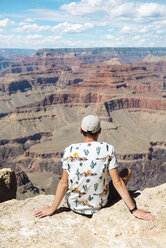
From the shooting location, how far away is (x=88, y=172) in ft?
24.8

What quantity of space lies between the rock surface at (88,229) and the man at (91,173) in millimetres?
287

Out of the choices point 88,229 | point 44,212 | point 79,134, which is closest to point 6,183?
point 44,212

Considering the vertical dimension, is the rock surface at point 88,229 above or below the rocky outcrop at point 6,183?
above

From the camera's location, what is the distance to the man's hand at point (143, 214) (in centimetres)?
732

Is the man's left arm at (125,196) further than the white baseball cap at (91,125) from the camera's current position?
Yes

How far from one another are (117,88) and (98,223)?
6406 inches

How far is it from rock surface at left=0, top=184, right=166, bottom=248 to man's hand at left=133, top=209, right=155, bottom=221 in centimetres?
11

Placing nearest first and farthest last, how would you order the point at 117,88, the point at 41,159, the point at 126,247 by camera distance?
the point at 126,247
the point at 41,159
the point at 117,88

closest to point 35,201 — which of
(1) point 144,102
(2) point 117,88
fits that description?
(1) point 144,102

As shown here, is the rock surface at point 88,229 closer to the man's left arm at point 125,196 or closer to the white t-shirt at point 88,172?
the man's left arm at point 125,196

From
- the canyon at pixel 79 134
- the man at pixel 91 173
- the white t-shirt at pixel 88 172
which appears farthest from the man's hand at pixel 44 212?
the canyon at pixel 79 134

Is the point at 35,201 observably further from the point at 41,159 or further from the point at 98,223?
the point at 41,159

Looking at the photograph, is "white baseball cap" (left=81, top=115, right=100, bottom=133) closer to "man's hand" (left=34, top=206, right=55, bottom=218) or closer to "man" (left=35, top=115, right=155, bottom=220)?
"man" (left=35, top=115, right=155, bottom=220)

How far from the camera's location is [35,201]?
994cm
